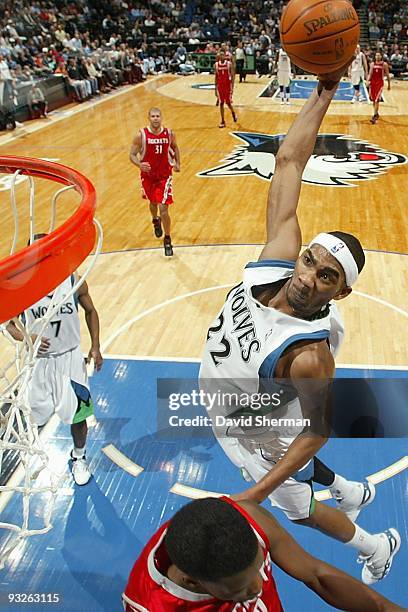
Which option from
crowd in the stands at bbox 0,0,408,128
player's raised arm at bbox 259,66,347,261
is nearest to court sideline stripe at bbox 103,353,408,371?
player's raised arm at bbox 259,66,347,261

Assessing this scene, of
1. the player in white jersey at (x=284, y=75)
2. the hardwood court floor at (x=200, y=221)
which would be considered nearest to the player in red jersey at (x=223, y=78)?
the hardwood court floor at (x=200, y=221)

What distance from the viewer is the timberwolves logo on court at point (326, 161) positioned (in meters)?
9.99

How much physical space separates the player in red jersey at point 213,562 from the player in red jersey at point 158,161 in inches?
209

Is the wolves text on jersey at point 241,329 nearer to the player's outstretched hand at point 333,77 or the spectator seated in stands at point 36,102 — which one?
the player's outstretched hand at point 333,77

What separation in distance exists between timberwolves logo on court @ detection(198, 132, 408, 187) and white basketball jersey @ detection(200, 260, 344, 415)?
7.32 meters

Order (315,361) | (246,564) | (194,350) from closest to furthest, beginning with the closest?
(246,564), (315,361), (194,350)

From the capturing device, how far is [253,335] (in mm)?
2455

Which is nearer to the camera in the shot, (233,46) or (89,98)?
(89,98)

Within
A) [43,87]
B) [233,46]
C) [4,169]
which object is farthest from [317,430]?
[233,46]

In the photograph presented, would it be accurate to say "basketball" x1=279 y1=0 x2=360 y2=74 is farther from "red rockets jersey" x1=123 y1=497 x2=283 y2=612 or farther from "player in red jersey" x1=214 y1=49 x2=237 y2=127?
"player in red jersey" x1=214 y1=49 x2=237 y2=127

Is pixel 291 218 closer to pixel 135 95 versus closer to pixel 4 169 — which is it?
pixel 4 169

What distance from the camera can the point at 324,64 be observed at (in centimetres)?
295

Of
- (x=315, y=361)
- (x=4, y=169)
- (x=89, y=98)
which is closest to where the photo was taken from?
(x=315, y=361)

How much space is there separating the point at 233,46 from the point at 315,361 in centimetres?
2584
